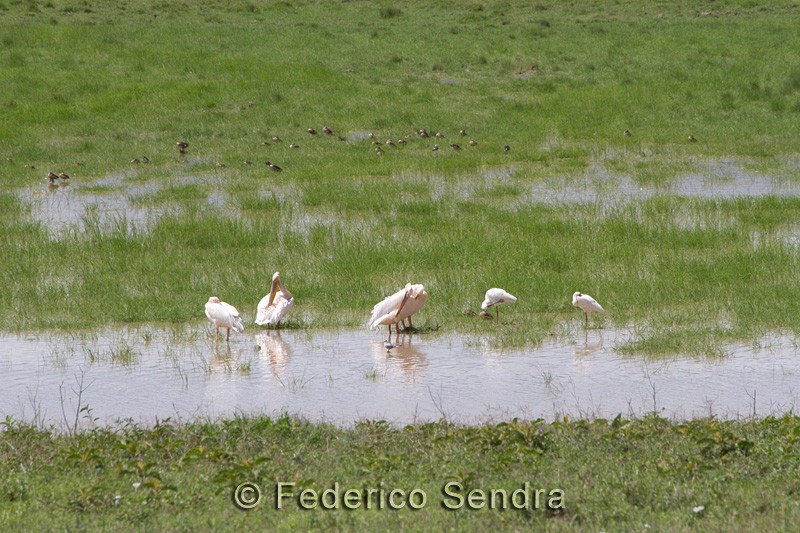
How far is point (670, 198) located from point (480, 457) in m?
11.3

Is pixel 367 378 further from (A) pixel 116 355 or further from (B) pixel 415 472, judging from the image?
(B) pixel 415 472

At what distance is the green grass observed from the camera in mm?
5605

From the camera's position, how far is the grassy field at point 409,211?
621 cm

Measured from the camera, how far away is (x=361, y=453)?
22.0 feet

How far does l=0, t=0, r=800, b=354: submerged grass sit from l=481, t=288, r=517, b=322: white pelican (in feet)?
0.70

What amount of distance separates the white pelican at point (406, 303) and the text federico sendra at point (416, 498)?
4.44 metres

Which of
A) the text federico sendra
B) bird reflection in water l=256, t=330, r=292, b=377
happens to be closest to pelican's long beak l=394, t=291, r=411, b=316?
bird reflection in water l=256, t=330, r=292, b=377

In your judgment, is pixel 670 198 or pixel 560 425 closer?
pixel 560 425

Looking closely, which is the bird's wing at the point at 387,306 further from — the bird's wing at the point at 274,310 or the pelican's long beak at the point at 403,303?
the bird's wing at the point at 274,310

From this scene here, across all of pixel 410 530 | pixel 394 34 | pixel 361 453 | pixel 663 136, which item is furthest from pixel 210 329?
pixel 394 34

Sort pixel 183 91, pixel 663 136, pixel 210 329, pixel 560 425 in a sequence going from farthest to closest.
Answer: pixel 183 91 < pixel 663 136 < pixel 210 329 < pixel 560 425

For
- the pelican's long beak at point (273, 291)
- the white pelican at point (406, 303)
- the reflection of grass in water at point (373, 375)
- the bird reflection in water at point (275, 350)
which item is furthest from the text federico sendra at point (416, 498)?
the pelican's long beak at point (273, 291)

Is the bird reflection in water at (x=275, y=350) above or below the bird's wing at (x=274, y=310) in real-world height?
below

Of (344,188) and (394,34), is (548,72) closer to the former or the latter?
(394,34)
